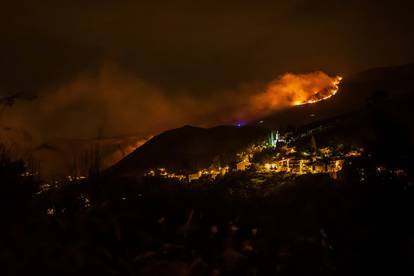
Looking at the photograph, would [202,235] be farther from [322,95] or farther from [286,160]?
[322,95]

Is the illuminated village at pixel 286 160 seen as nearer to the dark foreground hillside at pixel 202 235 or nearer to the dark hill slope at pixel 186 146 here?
the dark foreground hillside at pixel 202 235

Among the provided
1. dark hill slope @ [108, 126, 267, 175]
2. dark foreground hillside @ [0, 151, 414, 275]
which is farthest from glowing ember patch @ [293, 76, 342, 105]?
dark foreground hillside @ [0, 151, 414, 275]

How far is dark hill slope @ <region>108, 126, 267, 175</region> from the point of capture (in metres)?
44.0

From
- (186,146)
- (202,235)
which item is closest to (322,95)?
(186,146)

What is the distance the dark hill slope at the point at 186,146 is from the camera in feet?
144

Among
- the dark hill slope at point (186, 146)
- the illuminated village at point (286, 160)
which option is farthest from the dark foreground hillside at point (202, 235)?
the dark hill slope at point (186, 146)

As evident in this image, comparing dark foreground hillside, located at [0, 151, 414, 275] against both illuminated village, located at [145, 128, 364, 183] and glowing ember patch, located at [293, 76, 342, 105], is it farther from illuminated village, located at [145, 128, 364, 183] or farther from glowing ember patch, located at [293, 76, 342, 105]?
glowing ember patch, located at [293, 76, 342, 105]

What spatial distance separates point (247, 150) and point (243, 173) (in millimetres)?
11206

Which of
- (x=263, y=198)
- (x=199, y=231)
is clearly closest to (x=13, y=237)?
(x=199, y=231)

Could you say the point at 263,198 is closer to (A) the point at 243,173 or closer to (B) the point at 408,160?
(B) the point at 408,160

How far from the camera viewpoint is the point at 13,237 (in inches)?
216

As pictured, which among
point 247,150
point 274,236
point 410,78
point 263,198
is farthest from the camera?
point 410,78

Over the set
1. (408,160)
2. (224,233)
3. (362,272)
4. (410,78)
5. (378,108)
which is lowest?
(362,272)

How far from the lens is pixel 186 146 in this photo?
4981 cm
